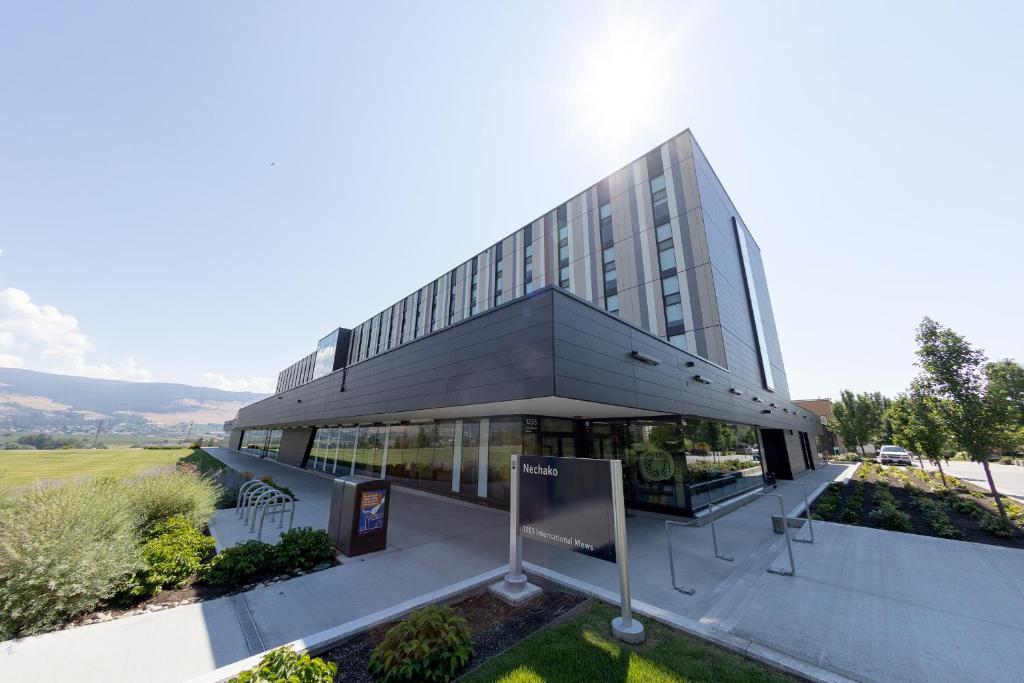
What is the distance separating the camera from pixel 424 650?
394 centimetres

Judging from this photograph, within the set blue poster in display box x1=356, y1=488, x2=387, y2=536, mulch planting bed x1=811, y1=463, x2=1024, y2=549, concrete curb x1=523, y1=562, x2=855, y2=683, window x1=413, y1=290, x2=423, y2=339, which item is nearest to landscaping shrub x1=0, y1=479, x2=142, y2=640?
blue poster in display box x1=356, y1=488, x2=387, y2=536

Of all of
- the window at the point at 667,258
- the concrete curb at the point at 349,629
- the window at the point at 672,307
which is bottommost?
the concrete curb at the point at 349,629

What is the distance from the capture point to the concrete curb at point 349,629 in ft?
12.8

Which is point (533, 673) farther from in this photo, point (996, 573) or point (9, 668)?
point (996, 573)

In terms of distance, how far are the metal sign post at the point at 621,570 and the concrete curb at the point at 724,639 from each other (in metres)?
0.75

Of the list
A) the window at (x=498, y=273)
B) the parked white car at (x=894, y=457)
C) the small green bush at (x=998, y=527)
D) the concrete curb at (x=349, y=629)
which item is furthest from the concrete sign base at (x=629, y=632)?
the parked white car at (x=894, y=457)

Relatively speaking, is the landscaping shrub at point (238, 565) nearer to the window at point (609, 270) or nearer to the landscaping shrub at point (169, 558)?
the landscaping shrub at point (169, 558)

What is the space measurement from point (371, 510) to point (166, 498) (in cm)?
478

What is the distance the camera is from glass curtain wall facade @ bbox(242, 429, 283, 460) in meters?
40.0

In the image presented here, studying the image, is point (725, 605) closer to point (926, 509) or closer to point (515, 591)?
point (515, 591)

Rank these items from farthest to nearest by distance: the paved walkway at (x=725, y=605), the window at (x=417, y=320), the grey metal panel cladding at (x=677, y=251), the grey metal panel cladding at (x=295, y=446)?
the window at (x=417, y=320)
the grey metal panel cladding at (x=295, y=446)
the grey metal panel cladding at (x=677, y=251)
the paved walkway at (x=725, y=605)

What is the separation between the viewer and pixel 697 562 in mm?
7926

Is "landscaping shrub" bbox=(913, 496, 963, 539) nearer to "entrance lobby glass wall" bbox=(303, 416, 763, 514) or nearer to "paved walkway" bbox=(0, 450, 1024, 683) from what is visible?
"paved walkway" bbox=(0, 450, 1024, 683)

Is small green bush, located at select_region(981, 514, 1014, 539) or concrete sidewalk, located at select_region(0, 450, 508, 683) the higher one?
small green bush, located at select_region(981, 514, 1014, 539)
